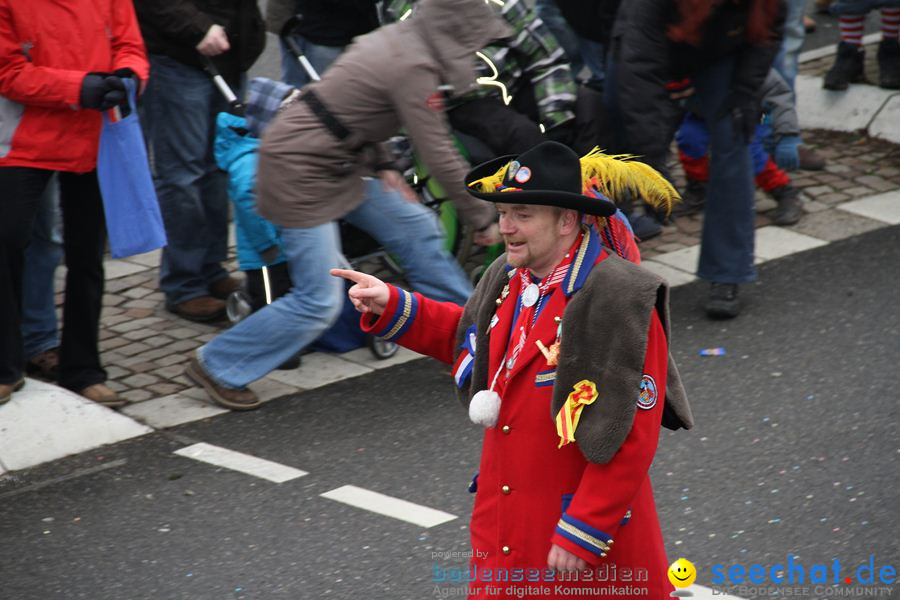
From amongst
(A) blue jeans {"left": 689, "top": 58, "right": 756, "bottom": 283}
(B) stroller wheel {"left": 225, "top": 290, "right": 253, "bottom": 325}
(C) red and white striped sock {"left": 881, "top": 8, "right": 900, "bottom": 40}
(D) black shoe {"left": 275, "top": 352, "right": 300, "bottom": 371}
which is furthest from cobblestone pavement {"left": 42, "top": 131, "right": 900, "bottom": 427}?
(C) red and white striped sock {"left": 881, "top": 8, "right": 900, "bottom": 40}

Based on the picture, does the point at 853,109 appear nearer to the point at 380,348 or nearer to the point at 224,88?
the point at 380,348

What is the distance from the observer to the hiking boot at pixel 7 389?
219 inches

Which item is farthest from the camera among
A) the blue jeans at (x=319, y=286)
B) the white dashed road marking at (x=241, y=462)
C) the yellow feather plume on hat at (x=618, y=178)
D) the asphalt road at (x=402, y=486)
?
the blue jeans at (x=319, y=286)

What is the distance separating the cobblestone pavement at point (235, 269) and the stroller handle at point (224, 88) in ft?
3.82

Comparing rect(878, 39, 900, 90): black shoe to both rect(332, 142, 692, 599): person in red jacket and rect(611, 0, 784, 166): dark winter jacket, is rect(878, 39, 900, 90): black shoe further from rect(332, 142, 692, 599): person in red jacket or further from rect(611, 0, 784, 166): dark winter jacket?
rect(332, 142, 692, 599): person in red jacket

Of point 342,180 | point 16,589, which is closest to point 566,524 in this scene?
point 16,589

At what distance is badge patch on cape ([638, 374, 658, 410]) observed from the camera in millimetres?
3068

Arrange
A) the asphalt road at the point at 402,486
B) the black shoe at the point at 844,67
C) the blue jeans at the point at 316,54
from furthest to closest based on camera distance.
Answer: the black shoe at the point at 844,67, the blue jeans at the point at 316,54, the asphalt road at the point at 402,486

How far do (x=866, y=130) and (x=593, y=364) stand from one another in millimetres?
6804

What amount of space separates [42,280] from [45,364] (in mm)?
384

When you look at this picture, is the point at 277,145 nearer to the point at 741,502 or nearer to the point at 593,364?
the point at 741,502

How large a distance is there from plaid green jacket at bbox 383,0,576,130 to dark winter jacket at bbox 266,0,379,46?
0.41 meters

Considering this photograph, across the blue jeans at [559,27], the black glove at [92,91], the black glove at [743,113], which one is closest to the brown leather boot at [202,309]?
the black glove at [92,91]

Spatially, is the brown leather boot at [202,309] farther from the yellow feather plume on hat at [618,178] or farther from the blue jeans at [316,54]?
the yellow feather plume on hat at [618,178]
